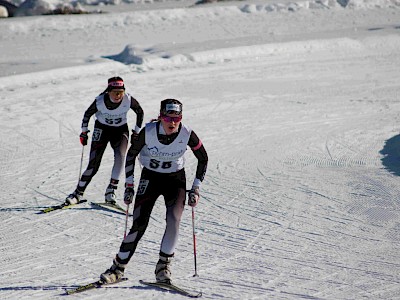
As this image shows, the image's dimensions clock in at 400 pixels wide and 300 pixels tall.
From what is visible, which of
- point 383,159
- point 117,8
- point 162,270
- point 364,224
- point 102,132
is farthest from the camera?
point 117,8

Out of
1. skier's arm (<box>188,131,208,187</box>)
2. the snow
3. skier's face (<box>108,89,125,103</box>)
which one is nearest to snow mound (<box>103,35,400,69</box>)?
the snow

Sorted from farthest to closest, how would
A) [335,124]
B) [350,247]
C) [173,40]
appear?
[173,40] → [335,124] → [350,247]

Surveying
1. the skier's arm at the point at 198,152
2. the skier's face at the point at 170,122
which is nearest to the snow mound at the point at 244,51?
the skier's arm at the point at 198,152

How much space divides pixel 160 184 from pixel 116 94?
295 centimetres

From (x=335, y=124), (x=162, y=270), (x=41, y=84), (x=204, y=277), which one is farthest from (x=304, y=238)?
(x=41, y=84)

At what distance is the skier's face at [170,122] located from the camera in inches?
285

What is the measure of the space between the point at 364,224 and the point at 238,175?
2.93m

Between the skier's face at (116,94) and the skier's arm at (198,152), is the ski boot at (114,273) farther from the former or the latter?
the skier's face at (116,94)

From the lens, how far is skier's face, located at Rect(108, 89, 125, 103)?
1015 cm

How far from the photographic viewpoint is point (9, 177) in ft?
40.0

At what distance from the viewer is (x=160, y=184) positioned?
24.7 ft

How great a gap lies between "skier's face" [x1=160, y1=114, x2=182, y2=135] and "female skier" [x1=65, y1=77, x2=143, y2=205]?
323cm

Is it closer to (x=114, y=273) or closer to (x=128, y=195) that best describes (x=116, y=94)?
(x=128, y=195)

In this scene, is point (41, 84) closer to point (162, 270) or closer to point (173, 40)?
point (173, 40)
